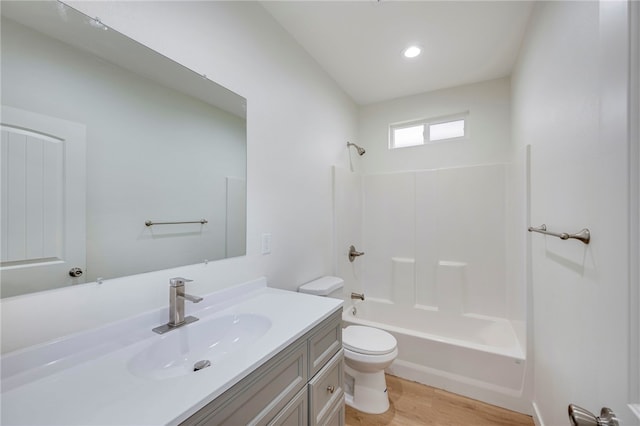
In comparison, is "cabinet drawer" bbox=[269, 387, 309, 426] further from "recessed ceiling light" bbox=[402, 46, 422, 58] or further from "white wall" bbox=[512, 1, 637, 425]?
"recessed ceiling light" bbox=[402, 46, 422, 58]

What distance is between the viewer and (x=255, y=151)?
153 cm

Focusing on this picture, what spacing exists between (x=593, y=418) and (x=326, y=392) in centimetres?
94

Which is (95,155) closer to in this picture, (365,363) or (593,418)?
(593,418)

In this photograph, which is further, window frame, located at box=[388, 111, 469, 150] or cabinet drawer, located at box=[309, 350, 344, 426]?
window frame, located at box=[388, 111, 469, 150]

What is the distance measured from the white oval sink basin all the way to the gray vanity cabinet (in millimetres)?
130

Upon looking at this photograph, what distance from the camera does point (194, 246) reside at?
1.21 metres

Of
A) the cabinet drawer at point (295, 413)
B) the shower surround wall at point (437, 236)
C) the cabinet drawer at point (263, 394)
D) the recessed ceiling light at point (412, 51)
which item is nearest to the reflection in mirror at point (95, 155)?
the cabinet drawer at point (263, 394)

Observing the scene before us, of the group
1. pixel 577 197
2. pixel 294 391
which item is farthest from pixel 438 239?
pixel 294 391

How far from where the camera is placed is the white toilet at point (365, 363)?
174 cm

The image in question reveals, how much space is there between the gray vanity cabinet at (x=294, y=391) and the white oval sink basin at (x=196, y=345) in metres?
0.13

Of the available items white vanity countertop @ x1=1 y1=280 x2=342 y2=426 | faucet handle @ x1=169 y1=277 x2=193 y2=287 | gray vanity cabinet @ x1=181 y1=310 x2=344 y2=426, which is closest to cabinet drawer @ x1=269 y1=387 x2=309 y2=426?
gray vanity cabinet @ x1=181 y1=310 x2=344 y2=426

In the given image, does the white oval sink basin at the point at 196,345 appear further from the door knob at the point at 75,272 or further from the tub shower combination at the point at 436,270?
the tub shower combination at the point at 436,270

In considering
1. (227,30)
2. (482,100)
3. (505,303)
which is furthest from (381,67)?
(505,303)

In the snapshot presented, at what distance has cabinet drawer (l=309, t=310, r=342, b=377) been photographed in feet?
3.54
